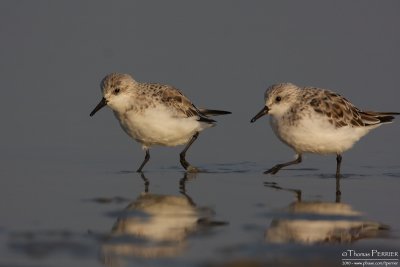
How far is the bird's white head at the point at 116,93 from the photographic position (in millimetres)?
11375

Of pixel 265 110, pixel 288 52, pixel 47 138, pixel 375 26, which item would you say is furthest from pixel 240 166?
pixel 375 26

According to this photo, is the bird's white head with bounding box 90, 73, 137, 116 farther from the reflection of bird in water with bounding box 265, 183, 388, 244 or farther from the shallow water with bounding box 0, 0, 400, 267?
the reflection of bird in water with bounding box 265, 183, 388, 244

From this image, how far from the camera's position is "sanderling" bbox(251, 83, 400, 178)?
10633 millimetres

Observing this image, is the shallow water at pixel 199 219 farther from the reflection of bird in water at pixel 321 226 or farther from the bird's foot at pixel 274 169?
the bird's foot at pixel 274 169

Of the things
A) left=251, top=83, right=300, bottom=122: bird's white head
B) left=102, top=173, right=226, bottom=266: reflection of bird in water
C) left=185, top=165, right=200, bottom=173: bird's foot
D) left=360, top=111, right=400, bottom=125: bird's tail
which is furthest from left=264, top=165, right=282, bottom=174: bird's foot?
left=102, top=173, right=226, bottom=266: reflection of bird in water

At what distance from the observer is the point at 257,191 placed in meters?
9.66

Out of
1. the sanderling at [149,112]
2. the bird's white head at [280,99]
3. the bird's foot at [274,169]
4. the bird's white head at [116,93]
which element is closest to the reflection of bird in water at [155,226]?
the bird's foot at [274,169]

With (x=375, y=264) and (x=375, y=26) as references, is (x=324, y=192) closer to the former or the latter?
(x=375, y=264)

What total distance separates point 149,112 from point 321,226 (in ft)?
12.7

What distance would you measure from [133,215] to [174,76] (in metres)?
6.76

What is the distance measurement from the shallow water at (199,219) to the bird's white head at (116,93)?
1062 millimetres

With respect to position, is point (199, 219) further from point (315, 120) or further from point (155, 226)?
point (315, 120)

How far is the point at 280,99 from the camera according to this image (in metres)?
10.9

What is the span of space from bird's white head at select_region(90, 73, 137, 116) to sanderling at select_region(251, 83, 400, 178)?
178cm
